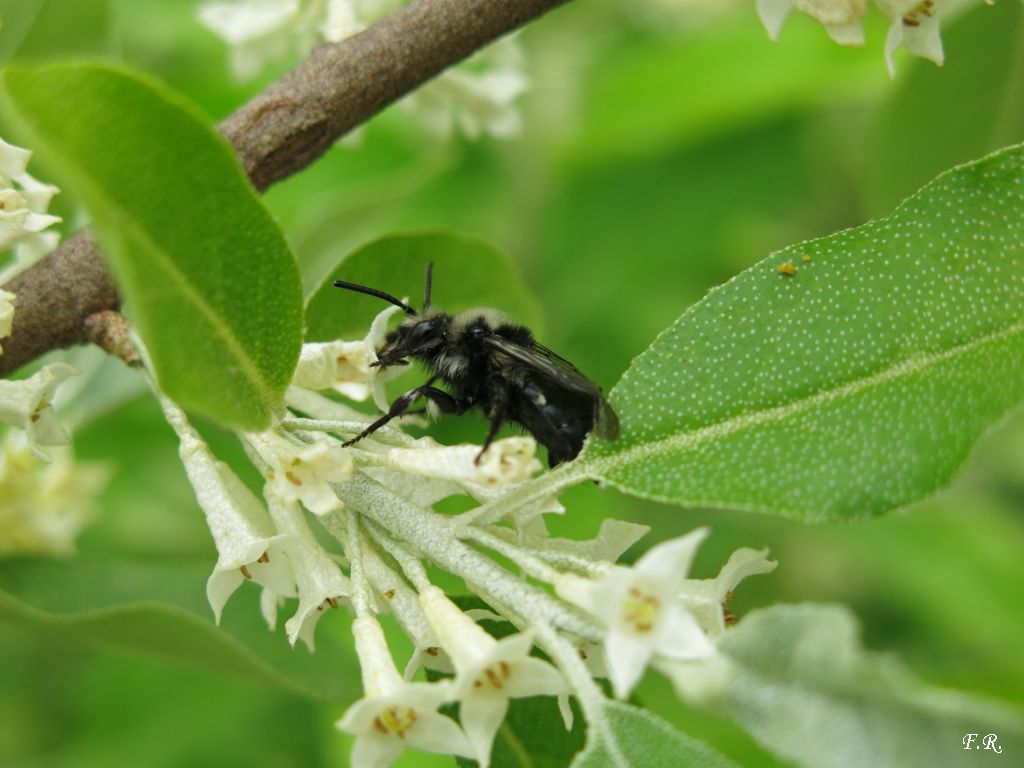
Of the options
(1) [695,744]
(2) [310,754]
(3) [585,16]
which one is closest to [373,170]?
(3) [585,16]

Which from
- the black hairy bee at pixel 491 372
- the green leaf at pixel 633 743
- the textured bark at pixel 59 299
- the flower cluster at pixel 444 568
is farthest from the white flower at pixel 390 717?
the textured bark at pixel 59 299

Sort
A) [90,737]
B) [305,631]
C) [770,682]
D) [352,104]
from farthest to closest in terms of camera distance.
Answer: [90,737]
[352,104]
[305,631]
[770,682]

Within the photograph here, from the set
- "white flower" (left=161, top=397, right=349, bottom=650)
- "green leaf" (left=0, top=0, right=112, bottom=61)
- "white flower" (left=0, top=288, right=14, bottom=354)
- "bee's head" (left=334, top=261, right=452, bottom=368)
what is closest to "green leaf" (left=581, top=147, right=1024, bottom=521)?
"white flower" (left=161, top=397, right=349, bottom=650)

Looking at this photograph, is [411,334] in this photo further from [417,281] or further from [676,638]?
[676,638]

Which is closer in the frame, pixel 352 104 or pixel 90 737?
pixel 352 104

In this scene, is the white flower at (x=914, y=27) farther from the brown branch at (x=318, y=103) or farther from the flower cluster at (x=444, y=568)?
the flower cluster at (x=444, y=568)

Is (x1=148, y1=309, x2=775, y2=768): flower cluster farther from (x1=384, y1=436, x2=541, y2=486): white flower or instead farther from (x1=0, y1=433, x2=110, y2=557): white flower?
(x1=0, y1=433, x2=110, y2=557): white flower

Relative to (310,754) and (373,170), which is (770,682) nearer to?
(310,754)
